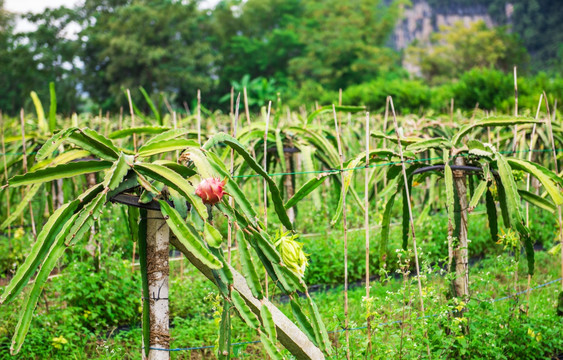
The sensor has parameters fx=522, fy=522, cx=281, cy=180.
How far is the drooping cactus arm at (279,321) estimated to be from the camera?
1.81 meters

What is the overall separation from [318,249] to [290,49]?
2092 cm

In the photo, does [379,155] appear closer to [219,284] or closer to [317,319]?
[317,319]

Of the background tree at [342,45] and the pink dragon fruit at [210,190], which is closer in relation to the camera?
the pink dragon fruit at [210,190]

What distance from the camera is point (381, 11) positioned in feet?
85.3

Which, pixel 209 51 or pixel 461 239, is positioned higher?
pixel 209 51

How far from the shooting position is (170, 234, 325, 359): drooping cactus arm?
5.92 ft

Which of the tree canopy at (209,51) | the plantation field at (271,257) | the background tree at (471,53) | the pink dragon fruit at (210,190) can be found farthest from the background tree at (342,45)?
the pink dragon fruit at (210,190)

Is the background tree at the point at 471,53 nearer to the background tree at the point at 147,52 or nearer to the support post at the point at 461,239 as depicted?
the background tree at the point at 147,52

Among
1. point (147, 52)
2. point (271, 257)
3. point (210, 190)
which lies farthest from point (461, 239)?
point (147, 52)

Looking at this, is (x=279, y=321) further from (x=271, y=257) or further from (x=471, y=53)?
(x=471, y=53)

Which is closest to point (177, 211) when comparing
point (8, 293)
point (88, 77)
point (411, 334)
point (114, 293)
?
point (8, 293)

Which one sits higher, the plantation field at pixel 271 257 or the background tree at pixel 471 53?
the background tree at pixel 471 53

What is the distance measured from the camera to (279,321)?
187cm

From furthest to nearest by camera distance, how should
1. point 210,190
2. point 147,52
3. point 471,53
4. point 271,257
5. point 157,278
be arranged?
point 471,53
point 147,52
point 157,278
point 271,257
point 210,190
